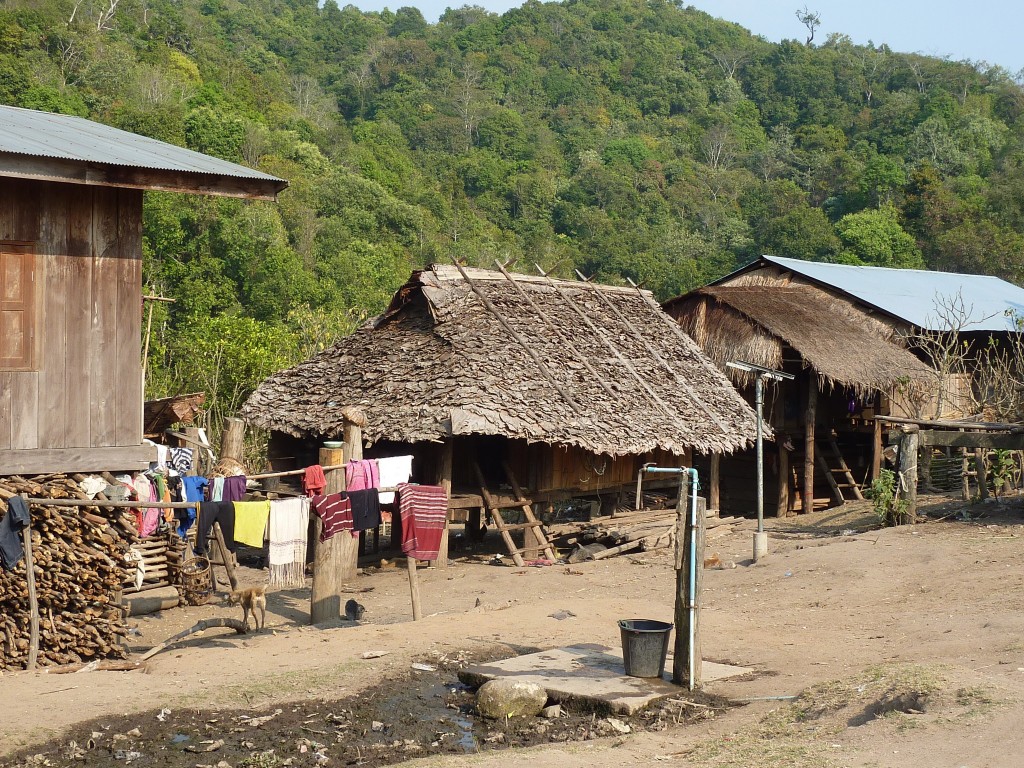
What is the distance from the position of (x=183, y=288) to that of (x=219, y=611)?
61.5ft

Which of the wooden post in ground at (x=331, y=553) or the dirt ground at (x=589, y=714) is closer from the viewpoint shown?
the dirt ground at (x=589, y=714)

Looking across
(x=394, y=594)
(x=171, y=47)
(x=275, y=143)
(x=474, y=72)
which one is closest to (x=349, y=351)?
(x=394, y=594)

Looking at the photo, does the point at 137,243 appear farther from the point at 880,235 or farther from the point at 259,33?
the point at 259,33

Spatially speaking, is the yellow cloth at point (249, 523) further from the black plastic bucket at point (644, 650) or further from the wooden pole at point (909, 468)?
the wooden pole at point (909, 468)

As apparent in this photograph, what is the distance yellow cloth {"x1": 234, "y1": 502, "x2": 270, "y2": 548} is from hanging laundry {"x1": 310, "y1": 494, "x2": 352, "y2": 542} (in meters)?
0.52

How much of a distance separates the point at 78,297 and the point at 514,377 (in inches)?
283

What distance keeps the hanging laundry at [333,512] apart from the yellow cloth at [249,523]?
52 centimetres

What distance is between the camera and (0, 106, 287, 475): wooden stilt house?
955 cm

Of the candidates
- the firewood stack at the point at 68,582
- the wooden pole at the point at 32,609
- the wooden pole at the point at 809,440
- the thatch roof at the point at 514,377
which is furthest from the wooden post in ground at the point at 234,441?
the wooden pole at the point at 809,440

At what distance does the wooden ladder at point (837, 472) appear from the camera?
21.4 metres

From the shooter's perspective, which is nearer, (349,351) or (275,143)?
(349,351)

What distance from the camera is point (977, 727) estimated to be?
7215 millimetres

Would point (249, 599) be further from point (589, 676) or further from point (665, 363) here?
point (665, 363)

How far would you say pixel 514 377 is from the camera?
15898 millimetres
